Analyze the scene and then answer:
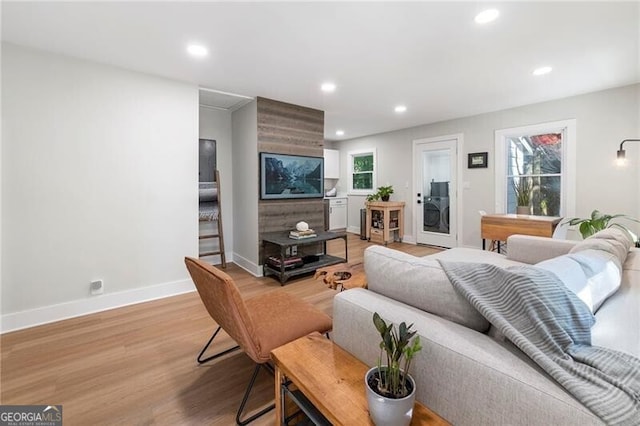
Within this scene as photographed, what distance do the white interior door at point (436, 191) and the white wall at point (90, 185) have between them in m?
4.14

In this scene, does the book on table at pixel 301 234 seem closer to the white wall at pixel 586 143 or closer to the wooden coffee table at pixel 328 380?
the wooden coffee table at pixel 328 380

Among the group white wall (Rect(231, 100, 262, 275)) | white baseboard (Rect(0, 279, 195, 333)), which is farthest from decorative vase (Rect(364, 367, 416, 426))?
white wall (Rect(231, 100, 262, 275))

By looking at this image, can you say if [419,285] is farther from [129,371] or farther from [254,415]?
[129,371]

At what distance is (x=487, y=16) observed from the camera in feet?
6.67

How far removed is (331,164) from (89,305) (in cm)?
555

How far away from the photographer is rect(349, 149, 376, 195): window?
6.62m

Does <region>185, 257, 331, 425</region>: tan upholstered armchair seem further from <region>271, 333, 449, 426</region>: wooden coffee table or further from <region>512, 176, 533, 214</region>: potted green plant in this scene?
<region>512, 176, 533, 214</region>: potted green plant

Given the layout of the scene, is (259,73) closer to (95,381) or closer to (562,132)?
(95,381)

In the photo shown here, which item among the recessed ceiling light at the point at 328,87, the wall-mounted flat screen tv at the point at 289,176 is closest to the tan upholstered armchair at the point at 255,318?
the wall-mounted flat screen tv at the point at 289,176

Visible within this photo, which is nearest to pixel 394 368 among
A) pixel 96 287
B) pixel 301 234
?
pixel 301 234

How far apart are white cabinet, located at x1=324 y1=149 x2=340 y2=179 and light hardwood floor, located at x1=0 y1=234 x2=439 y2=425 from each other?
4832mm

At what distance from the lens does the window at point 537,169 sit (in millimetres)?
3910

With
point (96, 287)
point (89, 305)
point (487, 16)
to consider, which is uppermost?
point (487, 16)

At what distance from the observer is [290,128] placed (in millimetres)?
4109
